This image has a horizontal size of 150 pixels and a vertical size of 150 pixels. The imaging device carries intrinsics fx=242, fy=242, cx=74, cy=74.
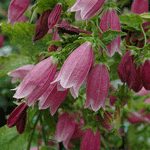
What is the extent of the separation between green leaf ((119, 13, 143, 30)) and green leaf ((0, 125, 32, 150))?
43 cm

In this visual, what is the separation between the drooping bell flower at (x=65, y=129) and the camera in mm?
677

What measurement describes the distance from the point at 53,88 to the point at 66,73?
69 millimetres

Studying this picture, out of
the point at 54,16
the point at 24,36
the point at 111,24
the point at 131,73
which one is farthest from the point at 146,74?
the point at 24,36

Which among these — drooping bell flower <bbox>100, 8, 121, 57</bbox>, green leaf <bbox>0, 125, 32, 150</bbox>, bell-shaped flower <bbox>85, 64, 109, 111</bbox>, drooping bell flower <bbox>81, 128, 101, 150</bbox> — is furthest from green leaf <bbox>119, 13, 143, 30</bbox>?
green leaf <bbox>0, 125, 32, 150</bbox>

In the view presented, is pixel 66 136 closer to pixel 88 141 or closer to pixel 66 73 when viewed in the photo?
pixel 88 141

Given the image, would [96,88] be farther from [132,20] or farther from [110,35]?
[132,20]

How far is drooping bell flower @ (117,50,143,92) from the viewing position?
0.58 metres

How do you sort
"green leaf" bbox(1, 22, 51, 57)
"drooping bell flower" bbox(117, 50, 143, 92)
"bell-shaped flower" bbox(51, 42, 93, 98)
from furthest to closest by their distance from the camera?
"green leaf" bbox(1, 22, 51, 57) < "drooping bell flower" bbox(117, 50, 143, 92) < "bell-shaped flower" bbox(51, 42, 93, 98)

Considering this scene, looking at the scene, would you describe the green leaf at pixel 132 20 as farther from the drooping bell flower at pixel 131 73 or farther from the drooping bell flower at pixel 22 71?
the drooping bell flower at pixel 22 71

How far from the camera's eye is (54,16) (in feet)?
1.84

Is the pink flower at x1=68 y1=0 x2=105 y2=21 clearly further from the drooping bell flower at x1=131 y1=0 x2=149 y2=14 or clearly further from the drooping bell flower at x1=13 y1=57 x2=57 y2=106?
the drooping bell flower at x1=131 y1=0 x2=149 y2=14

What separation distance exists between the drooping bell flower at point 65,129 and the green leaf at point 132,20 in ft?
1.02

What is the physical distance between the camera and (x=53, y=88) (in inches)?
20.3

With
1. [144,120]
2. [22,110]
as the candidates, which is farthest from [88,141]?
[144,120]
